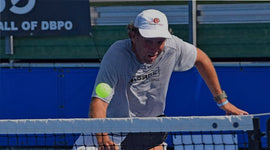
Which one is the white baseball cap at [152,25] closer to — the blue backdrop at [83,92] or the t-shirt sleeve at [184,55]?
the t-shirt sleeve at [184,55]

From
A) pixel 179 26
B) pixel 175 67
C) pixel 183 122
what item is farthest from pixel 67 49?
pixel 183 122

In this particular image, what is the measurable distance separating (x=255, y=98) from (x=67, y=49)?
2602 mm

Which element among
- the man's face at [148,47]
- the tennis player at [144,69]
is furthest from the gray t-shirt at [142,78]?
A: the man's face at [148,47]

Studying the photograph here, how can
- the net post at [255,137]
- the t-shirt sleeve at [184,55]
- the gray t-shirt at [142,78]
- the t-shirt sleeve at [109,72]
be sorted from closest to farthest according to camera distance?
the net post at [255,137] < the t-shirt sleeve at [109,72] < the gray t-shirt at [142,78] < the t-shirt sleeve at [184,55]

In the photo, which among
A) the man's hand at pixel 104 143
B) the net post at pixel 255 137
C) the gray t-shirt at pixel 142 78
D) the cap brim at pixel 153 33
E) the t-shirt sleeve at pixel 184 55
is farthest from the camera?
the t-shirt sleeve at pixel 184 55

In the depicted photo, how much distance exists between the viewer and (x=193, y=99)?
770 centimetres

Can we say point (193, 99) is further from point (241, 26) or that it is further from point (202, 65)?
point (202, 65)

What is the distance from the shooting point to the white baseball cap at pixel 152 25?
14.9 ft

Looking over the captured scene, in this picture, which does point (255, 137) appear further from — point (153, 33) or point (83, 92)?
point (83, 92)

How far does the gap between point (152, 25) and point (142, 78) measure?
538mm

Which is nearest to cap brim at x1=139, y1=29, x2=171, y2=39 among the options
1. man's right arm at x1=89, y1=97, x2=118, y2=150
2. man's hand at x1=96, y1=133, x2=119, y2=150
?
man's right arm at x1=89, y1=97, x2=118, y2=150

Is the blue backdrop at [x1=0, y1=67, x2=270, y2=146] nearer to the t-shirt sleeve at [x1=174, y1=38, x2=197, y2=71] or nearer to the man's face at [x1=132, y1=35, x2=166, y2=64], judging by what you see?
the t-shirt sleeve at [x1=174, y1=38, x2=197, y2=71]

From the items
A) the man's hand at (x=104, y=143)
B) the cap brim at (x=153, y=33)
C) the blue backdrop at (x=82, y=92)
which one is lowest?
the blue backdrop at (x=82, y=92)

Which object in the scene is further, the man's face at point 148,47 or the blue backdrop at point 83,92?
the blue backdrop at point 83,92
